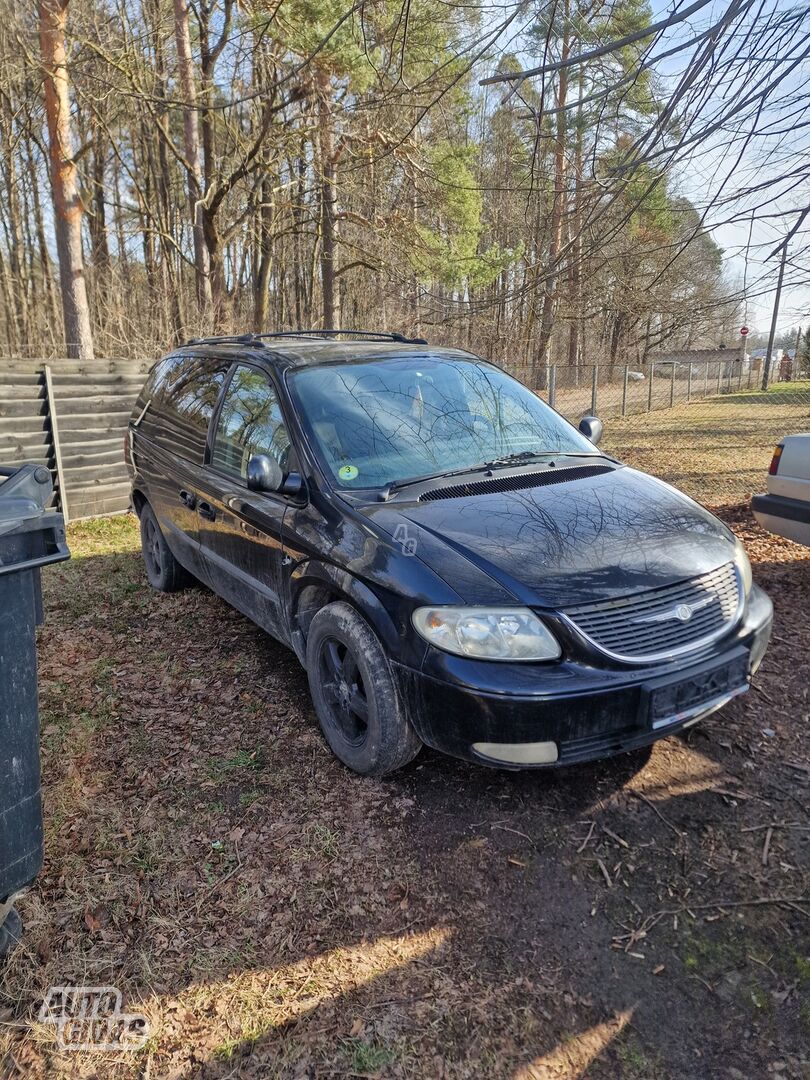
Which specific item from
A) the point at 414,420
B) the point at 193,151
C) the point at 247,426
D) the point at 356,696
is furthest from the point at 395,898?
the point at 193,151

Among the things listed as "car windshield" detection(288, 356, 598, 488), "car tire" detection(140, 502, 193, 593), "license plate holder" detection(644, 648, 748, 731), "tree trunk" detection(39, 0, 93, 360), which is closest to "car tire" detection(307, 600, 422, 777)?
"car windshield" detection(288, 356, 598, 488)

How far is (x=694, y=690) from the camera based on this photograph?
240 centimetres

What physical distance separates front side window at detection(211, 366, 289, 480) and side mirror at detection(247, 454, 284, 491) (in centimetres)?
17

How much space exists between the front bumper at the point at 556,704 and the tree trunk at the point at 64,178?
9729mm

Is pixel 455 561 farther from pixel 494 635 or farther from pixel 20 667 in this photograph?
pixel 20 667

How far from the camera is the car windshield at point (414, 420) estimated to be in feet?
10.3

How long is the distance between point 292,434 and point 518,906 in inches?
86.6

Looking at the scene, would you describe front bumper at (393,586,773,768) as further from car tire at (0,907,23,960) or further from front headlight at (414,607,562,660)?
car tire at (0,907,23,960)

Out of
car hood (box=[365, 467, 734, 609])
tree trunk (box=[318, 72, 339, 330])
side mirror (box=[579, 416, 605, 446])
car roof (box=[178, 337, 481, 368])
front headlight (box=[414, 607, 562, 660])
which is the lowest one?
front headlight (box=[414, 607, 562, 660])

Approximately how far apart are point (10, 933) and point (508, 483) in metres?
2.46

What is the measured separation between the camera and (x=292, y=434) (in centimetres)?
323

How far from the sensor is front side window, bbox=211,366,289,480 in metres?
3.40

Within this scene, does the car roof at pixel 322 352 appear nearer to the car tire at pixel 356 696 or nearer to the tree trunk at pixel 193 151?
the car tire at pixel 356 696

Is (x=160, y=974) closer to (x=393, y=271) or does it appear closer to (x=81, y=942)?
(x=81, y=942)
